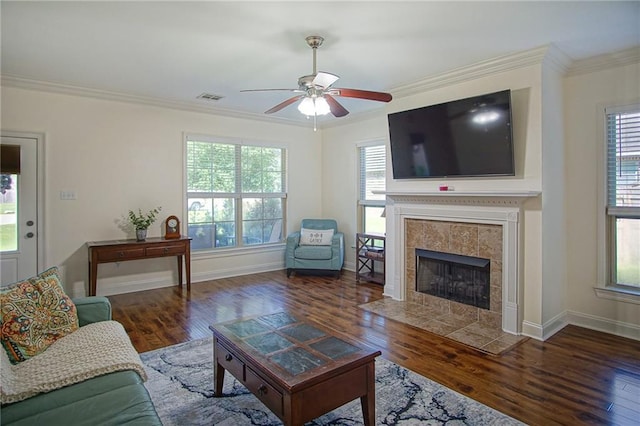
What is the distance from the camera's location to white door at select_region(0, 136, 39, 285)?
424 centimetres

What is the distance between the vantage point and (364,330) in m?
3.65

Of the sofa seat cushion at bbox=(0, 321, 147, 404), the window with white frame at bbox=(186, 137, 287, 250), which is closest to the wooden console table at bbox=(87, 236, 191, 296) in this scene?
the window with white frame at bbox=(186, 137, 287, 250)

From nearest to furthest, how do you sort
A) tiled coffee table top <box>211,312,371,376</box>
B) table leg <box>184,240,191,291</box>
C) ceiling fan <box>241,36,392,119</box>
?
tiled coffee table top <box>211,312,371,376</box> < ceiling fan <box>241,36,392,119</box> < table leg <box>184,240,191,291</box>

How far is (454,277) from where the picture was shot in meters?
4.14

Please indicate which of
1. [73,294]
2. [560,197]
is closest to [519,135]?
[560,197]

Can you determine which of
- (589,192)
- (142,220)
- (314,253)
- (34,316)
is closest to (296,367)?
(34,316)

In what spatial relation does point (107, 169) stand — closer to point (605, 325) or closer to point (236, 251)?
point (236, 251)

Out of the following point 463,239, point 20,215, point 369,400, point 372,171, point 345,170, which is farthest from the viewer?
point 345,170

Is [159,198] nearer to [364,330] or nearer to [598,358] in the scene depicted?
[364,330]

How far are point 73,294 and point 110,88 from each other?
8.56 feet

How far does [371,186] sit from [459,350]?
130 inches

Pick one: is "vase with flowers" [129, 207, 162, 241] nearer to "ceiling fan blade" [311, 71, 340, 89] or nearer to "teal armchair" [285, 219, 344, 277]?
"teal armchair" [285, 219, 344, 277]

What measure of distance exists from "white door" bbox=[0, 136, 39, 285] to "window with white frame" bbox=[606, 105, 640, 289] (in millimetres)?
6188

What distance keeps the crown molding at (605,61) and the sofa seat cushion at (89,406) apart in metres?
4.44
